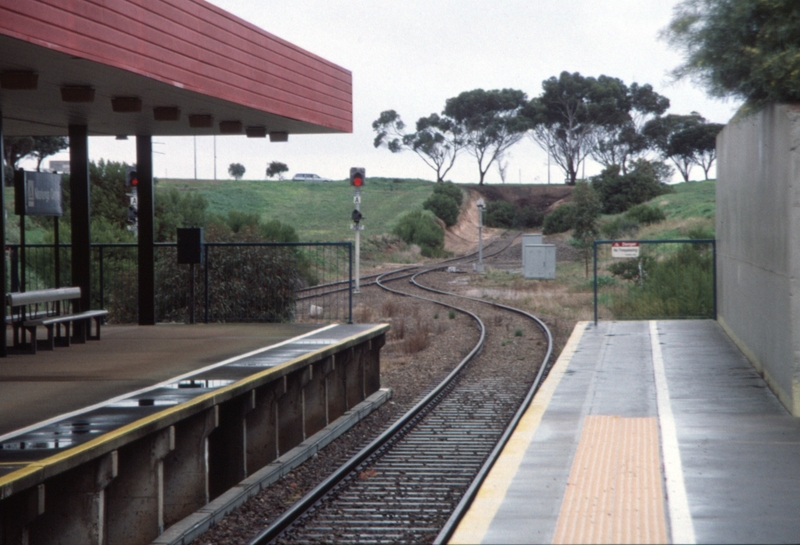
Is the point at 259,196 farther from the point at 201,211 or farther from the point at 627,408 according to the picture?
the point at 627,408

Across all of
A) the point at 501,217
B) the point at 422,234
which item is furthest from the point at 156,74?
the point at 501,217

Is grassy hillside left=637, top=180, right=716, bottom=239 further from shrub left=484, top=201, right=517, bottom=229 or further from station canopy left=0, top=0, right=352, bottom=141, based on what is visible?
station canopy left=0, top=0, right=352, bottom=141

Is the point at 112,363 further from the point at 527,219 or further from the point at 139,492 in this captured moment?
the point at 527,219

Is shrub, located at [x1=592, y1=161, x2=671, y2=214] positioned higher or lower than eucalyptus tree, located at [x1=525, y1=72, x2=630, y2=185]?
lower

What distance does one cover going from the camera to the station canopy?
776cm

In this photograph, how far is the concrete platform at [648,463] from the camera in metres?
5.48

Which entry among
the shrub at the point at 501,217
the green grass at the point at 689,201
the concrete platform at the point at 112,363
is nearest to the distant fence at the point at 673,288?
the concrete platform at the point at 112,363

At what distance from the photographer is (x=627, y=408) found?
9.27 metres

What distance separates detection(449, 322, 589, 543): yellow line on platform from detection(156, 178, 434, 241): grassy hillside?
49.4m

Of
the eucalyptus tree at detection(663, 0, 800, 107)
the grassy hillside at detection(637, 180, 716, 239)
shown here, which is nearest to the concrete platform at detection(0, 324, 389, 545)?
the eucalyptus tree at detection(663, 0, 800, 107)

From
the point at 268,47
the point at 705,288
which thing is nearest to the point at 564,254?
the point at 705,288

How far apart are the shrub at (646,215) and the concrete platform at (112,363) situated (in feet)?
147

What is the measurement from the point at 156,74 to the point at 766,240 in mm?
6390

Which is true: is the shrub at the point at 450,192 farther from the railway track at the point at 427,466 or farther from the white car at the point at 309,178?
the railway track at the point at 427,466
